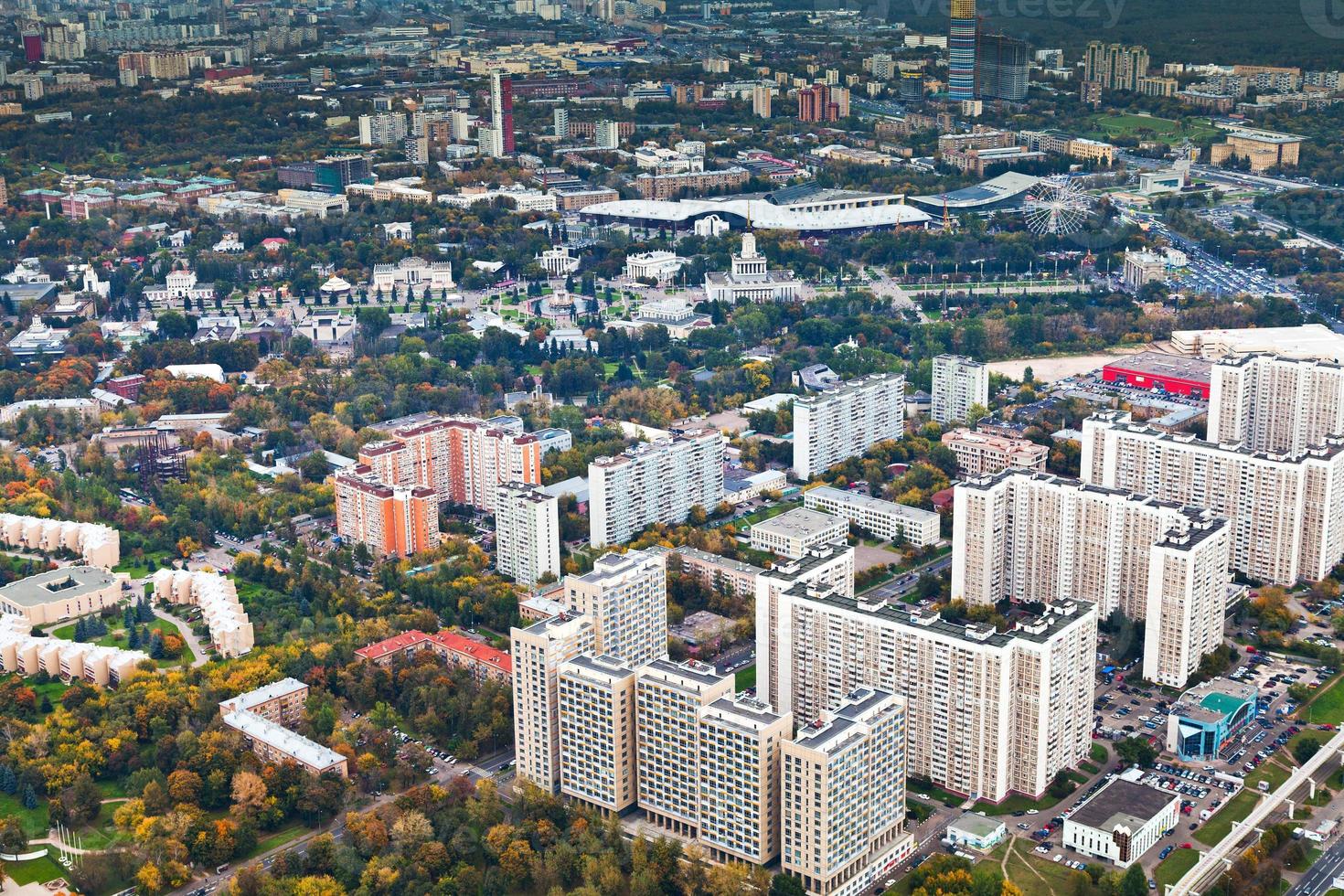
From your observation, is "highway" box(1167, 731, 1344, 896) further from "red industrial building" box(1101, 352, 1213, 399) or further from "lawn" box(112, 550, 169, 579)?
"lawn" box(112, 550, 169, 579)

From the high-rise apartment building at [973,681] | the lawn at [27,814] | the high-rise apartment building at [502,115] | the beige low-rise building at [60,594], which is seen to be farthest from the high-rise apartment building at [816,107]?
the lawn at [27,814]

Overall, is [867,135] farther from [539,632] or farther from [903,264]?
[539,632]

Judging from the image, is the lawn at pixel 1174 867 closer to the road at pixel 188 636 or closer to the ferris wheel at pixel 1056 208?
the road at pixel 188 636

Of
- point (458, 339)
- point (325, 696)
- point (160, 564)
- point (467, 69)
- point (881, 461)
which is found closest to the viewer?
point (325, 696)

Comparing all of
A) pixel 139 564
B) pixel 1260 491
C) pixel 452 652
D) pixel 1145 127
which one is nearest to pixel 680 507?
pixel 452 652

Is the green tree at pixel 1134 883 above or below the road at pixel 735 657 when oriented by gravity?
below

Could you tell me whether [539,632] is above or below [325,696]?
above

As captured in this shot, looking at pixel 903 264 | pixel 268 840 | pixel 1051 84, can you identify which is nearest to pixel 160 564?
pixel 268 840
